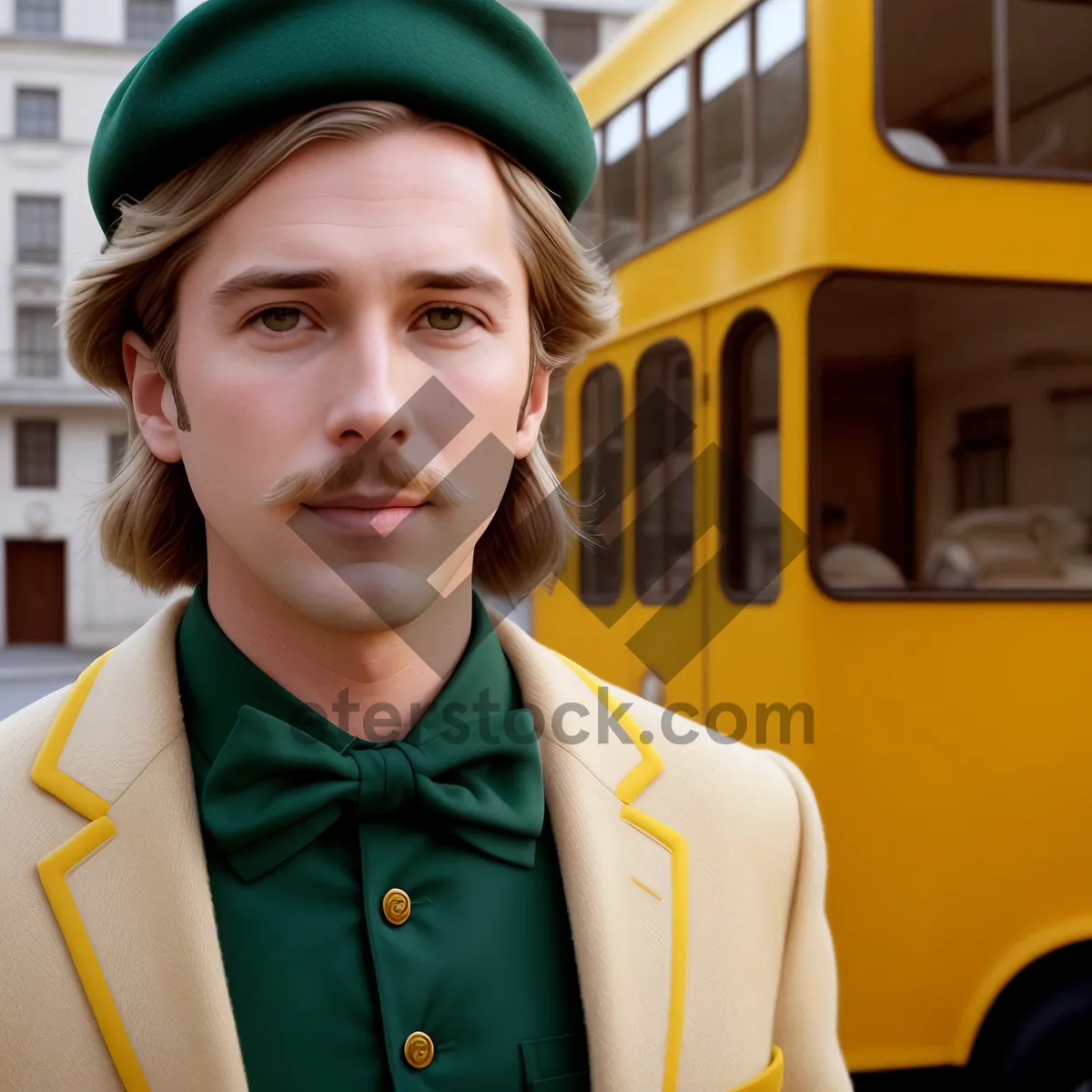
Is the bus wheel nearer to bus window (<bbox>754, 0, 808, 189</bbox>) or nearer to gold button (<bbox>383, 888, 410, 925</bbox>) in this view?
bus window (<bbox>754, 0, 808, 189</bbox>)

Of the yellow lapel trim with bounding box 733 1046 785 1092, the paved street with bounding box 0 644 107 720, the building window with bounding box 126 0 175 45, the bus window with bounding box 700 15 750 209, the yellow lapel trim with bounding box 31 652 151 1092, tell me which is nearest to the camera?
the yellow lapel trim with bounding box 31 652 151 1092

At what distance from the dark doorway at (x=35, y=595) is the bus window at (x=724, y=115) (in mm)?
23481

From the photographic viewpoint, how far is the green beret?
132 centimetres

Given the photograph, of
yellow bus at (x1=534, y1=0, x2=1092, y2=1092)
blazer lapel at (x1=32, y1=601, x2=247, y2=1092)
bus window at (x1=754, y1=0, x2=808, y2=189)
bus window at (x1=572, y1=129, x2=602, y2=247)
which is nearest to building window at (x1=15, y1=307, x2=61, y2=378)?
bus window at (x1=572, y1=129, x2=602, y2=247)

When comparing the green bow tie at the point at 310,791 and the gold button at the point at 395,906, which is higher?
the green bow tie at the point at 310,791

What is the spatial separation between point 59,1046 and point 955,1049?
2862mm

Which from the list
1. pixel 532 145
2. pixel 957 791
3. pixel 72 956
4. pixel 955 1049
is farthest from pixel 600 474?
pixel 72 956

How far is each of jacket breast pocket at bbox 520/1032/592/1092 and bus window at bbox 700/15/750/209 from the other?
292cm

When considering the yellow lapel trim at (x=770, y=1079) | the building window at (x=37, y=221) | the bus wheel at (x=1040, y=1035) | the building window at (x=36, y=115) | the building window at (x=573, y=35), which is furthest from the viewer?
the building window at (x=37, y=221)

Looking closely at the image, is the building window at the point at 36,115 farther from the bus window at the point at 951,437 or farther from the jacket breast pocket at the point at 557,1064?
the jacket breast pocket at the point at 557,1064

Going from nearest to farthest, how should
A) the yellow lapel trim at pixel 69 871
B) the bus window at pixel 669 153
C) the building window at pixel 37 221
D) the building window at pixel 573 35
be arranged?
the yellow lapel trim at pixel 69 871 < the bus window at pixel 669 153 < the building window at pixel 573 35 < the building window at pixel 37 221

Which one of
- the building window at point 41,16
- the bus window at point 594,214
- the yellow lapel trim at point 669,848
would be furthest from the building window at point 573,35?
the yellow lapel trim at point 669,848

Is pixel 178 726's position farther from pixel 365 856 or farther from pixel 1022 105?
pixel 1022 105

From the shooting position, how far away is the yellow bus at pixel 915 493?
3439 millimetres
